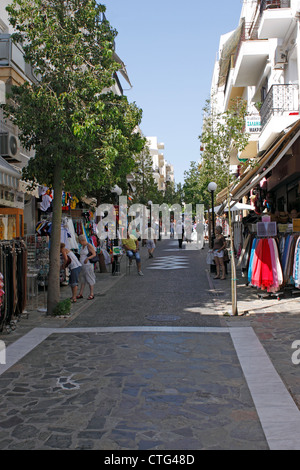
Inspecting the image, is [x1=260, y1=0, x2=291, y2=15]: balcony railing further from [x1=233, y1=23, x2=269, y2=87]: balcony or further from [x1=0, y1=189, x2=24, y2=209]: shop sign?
[x1=0, y1=189, x2=24, y2=209]: shop sign

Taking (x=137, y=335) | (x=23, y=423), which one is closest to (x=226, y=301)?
(x=137, y=335)

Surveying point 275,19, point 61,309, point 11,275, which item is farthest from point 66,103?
point 275,19

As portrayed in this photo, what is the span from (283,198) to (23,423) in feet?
50.1

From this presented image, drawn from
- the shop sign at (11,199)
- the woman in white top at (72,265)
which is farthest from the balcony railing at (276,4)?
the woman in white top at (72,265)

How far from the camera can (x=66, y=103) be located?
9719 millimetres

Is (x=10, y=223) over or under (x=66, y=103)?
under

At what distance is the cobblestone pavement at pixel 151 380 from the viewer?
414cm

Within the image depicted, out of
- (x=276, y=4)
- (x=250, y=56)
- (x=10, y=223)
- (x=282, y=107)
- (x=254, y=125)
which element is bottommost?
(x=10, y=223)

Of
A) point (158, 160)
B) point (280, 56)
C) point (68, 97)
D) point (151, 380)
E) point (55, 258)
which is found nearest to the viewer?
point (151, 380)

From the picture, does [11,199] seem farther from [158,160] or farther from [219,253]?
[158,160]

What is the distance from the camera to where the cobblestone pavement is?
13.6 feet

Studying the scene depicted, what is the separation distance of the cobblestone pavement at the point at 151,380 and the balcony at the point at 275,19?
8.99m

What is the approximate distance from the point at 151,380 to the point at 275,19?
1264 cm

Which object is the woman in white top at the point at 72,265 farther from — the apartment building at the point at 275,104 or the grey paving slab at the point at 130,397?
Result: the apartment building at the point at 275,104
